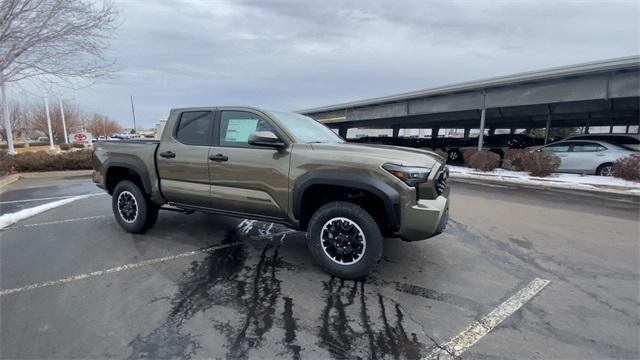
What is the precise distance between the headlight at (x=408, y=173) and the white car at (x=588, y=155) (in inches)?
484

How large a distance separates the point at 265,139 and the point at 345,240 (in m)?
1.37

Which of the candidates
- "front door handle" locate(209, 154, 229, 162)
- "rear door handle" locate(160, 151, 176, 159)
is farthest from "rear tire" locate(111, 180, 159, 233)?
"front door handle" locate(209, 154, 229, 162)

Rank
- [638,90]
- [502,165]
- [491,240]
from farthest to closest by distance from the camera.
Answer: [502,165] < [638,90] < [491,240]

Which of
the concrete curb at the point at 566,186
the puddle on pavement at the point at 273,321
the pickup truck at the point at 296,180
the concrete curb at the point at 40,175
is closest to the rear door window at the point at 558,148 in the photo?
the concrete curb at the point at 566,186

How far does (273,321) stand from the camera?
3070mm

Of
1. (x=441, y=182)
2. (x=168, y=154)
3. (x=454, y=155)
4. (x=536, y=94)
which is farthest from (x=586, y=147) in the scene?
(x=168, y=154)

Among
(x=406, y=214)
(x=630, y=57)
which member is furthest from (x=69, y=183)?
(x=630, y=57)

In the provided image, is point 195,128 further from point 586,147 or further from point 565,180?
point 586,147

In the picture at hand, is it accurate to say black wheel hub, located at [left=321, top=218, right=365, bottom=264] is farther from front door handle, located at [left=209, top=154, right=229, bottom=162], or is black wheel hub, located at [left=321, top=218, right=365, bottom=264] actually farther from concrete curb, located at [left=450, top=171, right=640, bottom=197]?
concrete curb, located at [left=450, top=171, right=640, bottom=197]

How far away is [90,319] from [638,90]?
56.2 ft

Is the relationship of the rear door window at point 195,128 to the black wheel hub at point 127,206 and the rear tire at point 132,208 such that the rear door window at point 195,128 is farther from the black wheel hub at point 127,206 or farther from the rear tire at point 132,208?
the black wheel hub at point 127,206

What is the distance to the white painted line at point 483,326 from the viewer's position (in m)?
2.69

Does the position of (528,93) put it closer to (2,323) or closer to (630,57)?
(630,57)

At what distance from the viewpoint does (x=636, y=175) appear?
11.4 m
